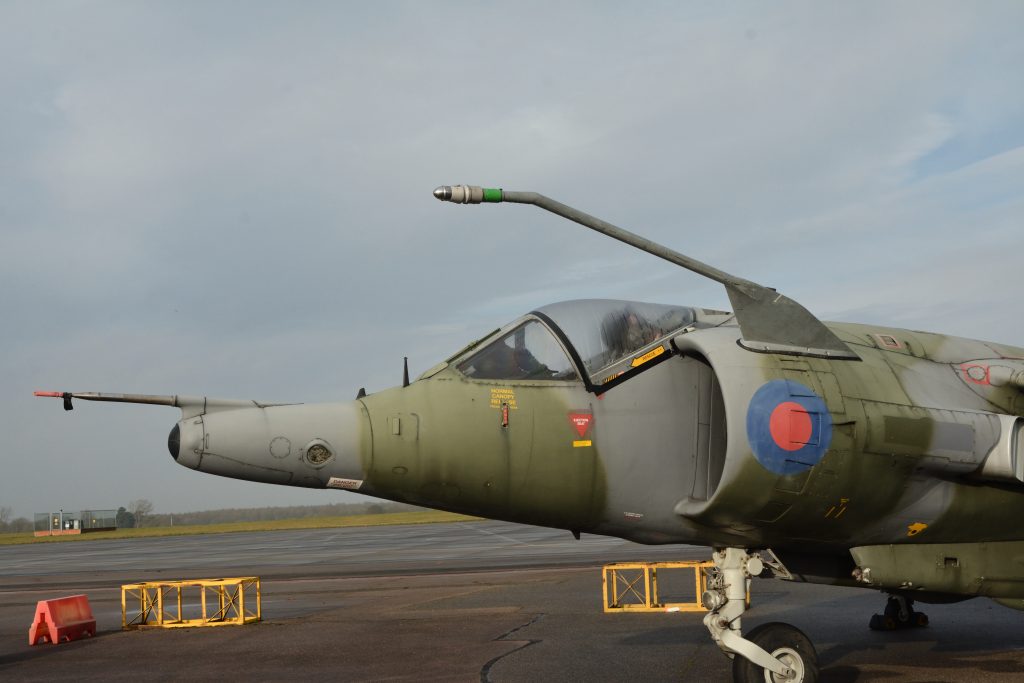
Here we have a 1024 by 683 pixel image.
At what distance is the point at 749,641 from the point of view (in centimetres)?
796

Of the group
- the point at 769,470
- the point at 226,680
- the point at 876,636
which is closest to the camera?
the point at 769,470

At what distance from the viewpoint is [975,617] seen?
14.3 metres

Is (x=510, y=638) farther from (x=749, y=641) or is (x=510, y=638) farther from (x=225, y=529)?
(x=225, y=529)

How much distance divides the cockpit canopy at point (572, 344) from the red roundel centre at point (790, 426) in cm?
105

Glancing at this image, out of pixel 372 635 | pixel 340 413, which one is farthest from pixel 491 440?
pixel 372 635

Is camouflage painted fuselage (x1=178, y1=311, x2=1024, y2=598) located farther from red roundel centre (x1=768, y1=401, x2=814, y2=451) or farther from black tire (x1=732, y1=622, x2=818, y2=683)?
black tire (x1=732, y1=622, x2=818, y2=683)

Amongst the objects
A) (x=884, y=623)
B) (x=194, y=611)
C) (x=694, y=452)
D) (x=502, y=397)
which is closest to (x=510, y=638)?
(x=884, y=623)

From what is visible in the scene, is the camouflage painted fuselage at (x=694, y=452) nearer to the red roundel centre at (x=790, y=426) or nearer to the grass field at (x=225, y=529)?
the red roundel centre at (x=790, y=426)

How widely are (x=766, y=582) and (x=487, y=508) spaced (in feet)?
46.9

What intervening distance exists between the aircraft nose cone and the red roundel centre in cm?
447

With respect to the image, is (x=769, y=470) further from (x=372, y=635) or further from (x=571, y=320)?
Result: (x=372, y=635)

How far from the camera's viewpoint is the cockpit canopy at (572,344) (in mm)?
7945

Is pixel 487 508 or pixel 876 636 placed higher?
pixel 487 508

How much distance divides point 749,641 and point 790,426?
1836 millimetres
